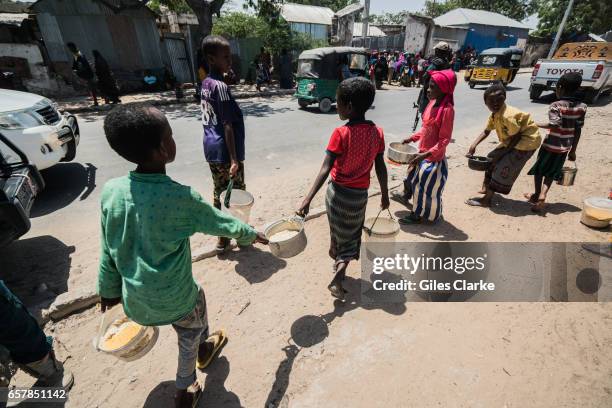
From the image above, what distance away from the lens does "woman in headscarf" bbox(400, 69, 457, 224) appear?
127 inches

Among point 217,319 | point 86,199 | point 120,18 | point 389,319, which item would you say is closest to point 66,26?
point 120,18

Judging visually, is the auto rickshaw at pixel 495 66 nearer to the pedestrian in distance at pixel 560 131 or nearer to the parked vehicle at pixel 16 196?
the pedestrian in distance at pixel 560 131

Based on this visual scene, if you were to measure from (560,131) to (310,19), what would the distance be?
27430 mm

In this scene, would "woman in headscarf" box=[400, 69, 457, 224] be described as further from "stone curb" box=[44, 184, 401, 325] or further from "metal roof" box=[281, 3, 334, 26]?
"metal roof" box=[281, 3, 334, 26]

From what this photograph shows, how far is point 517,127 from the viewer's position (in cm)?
367

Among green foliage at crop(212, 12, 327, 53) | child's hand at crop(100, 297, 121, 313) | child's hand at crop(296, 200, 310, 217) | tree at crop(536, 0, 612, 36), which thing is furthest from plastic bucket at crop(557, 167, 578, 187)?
tree at crop(536, 0, 612, 36)

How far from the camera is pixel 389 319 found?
267 centimetres

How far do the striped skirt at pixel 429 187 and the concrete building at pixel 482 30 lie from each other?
29.3m

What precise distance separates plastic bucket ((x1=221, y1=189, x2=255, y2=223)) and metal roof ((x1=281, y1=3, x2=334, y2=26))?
1058 inches

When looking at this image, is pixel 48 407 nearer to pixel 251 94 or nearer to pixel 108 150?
pixel 108 150

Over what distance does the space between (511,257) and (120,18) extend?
643 inches

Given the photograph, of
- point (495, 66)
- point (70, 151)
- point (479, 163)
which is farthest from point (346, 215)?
point (495, 66)

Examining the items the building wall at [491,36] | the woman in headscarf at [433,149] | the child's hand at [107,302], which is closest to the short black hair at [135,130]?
the child's hand at [107,302]

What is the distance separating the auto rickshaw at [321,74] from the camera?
401 inches
